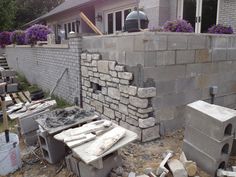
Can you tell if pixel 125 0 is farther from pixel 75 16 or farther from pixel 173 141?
pixel 173 141

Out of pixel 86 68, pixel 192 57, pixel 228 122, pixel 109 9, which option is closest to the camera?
pixel 228 122

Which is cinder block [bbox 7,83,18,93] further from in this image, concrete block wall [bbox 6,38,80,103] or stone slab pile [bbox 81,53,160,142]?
stone slab pile [bbox 81,53,160,142]

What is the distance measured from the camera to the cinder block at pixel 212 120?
273 centimetres

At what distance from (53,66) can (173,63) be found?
466 centimetres

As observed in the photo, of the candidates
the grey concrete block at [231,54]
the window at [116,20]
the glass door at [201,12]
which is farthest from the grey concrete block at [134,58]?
the window at [116,20]

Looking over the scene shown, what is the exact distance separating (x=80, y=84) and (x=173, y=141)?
293 cm

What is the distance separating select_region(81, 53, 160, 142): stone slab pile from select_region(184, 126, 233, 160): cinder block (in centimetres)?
87

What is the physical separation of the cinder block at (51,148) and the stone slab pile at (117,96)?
1333mm

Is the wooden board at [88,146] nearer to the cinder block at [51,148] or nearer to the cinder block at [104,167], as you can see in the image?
the cinder block at [104,167]

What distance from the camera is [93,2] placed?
11477mm

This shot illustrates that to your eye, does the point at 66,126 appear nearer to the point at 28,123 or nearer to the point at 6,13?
the point at 28,123

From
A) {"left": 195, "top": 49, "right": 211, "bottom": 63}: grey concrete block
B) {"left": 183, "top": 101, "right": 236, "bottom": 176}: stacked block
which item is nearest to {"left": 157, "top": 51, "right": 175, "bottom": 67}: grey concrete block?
{"left": 195, "top": 49, "right": 211, "bottom": 63}: grey concrete block

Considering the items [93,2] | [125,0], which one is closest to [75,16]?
[93,2]

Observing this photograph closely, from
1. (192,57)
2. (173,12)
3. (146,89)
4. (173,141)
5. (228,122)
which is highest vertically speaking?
(173,12)
